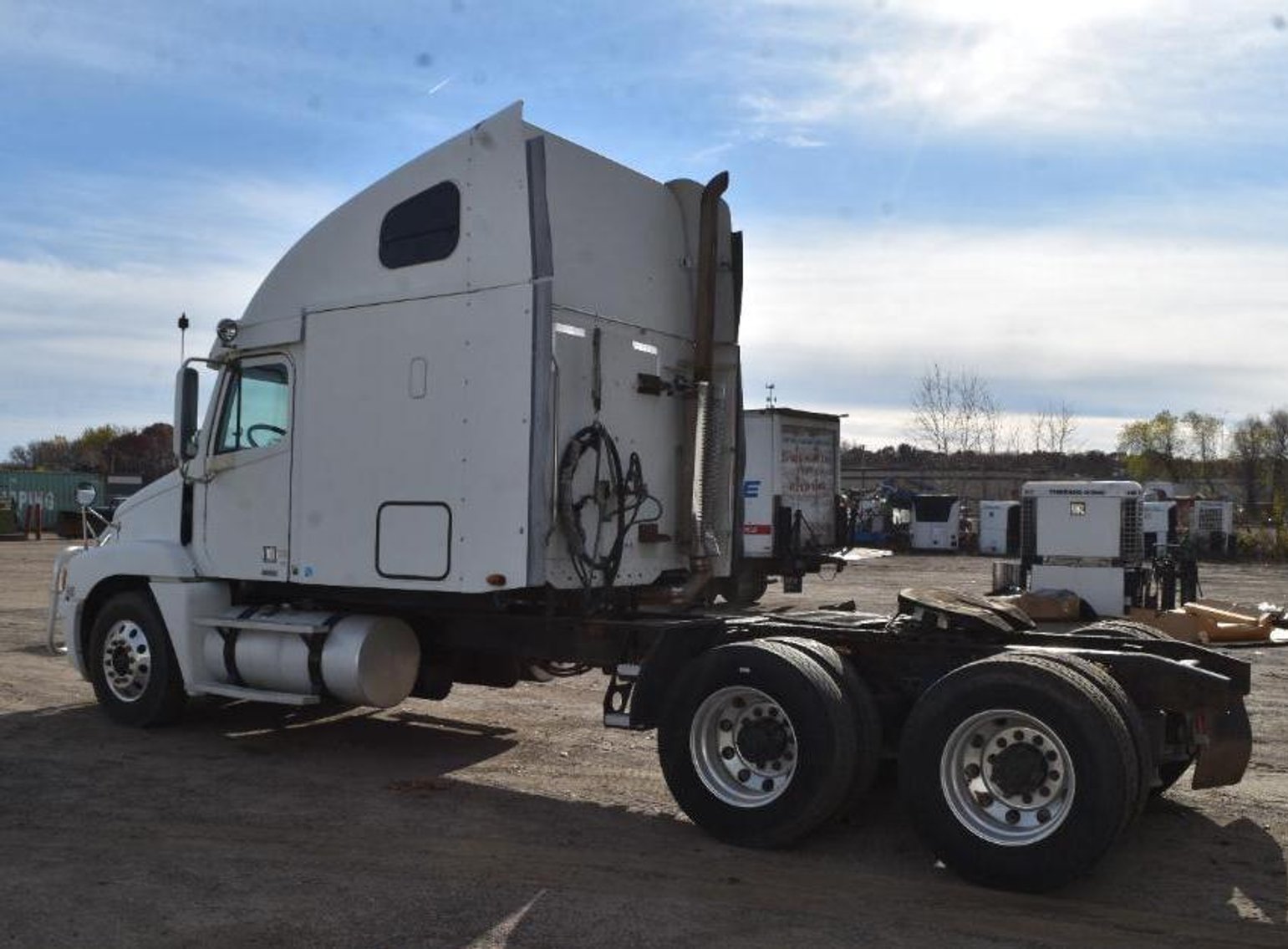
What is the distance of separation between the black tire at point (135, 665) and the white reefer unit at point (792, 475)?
12199mm

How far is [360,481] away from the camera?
7938 mm

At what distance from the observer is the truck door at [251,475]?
848cm

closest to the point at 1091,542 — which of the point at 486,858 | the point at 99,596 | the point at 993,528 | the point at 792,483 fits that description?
the point at 792,483

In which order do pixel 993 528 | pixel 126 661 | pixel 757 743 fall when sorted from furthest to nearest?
1. pixel 993 528
2. pixel 126 661
3. pixel 757 743

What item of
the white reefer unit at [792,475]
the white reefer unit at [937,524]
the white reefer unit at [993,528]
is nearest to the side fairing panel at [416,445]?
the white reefer unit at [792,475]

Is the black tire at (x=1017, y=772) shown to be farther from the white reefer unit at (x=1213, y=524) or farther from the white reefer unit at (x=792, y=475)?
the white reefer unit at (x=1213, y=524)

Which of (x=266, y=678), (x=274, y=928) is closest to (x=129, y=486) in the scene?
(x=266, y=678)

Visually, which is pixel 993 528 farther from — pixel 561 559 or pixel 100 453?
pixel 100 453

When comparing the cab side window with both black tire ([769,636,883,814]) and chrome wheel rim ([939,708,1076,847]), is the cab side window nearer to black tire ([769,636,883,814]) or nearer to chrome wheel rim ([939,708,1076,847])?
black tire ([769,636,883,814])

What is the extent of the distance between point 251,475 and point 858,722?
4.87 metres

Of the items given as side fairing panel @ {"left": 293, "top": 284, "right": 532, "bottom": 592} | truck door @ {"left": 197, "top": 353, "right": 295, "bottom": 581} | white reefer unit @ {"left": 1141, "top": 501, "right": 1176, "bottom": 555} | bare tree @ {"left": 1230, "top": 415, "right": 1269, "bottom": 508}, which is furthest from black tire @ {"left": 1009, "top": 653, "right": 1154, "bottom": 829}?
bare tree @ {"left": 1230, "top": 415, "right": 1269, "bottom": 508}

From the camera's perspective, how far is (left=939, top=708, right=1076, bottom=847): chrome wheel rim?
545 centimetres

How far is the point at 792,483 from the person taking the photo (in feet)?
72.7

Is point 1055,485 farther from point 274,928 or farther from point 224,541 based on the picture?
point 274,928
